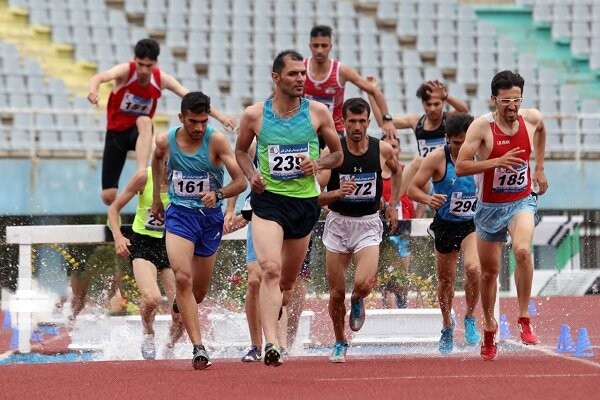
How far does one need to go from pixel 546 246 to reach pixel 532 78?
20.7ft

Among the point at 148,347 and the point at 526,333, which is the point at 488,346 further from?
the point at 148,347

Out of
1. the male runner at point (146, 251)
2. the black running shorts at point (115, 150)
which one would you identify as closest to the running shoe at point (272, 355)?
the male runner at point (146, 251)

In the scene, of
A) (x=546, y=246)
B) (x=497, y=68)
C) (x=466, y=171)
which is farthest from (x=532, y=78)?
(x=466, y=171)

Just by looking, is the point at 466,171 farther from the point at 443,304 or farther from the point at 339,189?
the point at 443,304

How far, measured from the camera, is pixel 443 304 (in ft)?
37.2

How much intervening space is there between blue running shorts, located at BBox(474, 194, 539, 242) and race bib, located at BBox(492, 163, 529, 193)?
10 cm

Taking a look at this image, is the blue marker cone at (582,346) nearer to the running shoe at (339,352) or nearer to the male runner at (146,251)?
the running shoe at (339,352)

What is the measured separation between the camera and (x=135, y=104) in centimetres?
1324

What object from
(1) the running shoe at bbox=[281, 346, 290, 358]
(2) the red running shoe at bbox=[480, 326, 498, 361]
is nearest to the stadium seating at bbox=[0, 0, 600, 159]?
(1) the running shoe at bbox=[281, 346, 290, 358]

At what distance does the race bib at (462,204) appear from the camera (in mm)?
11125

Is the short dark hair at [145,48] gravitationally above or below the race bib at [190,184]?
above

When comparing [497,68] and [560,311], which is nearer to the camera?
[560,311]

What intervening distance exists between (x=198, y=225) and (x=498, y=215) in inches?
87.2

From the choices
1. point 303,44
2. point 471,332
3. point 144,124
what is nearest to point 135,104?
point 144,124
